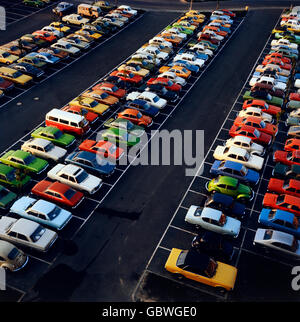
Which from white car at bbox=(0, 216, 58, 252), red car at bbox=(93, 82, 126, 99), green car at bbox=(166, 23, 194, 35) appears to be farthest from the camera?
green car at bbox=(166, 23, 194, 35)

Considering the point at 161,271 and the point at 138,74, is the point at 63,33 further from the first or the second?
the point at 161,271

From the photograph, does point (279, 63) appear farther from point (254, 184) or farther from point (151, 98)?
point (254, 184)

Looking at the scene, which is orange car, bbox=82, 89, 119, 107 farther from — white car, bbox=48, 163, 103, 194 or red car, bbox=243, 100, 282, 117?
red car, bbox=243, 100, 282, 117

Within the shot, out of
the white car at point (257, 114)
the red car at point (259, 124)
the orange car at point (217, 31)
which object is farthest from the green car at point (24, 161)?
the orange car at point (217, 31)

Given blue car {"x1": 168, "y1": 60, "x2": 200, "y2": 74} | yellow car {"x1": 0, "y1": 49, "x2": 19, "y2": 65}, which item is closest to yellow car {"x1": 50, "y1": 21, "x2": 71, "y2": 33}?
yellow car {"x1": 0, "y1": 49, "x2": 19, "y2": 65}

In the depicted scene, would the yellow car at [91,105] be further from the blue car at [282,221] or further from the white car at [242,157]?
the blue car at [282,221]

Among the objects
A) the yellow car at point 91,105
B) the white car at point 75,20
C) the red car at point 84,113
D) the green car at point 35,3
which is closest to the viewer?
the red car at point 84,113

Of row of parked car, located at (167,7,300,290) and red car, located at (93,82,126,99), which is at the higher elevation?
red car, located at (93,82,126,99)
